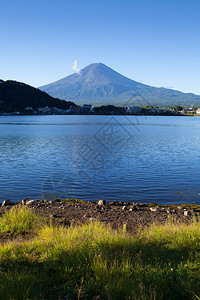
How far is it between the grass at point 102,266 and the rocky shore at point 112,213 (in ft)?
6.30

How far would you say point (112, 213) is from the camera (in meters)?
10.9

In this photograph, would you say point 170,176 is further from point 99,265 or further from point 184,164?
point 99,265

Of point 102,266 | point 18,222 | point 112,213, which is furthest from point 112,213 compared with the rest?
point 102,266

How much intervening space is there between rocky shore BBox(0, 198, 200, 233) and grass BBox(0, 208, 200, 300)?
1.92 meters

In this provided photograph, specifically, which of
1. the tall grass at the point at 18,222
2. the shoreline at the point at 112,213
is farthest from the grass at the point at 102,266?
the shoreline at the point at 112,213

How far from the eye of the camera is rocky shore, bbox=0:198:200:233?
9711 mm

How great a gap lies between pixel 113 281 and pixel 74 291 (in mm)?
Result: 684

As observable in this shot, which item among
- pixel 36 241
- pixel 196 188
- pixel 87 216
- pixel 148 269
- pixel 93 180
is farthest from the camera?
pixel 93 180

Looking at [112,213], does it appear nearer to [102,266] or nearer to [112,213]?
[112,213]

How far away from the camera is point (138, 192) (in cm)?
1612

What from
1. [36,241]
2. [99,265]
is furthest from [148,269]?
[36,241]

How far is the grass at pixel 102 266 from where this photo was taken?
4883 millimetres

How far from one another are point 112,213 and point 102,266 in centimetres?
543

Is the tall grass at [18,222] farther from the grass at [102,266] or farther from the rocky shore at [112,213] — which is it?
the grass at [102,266]
